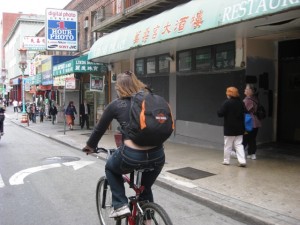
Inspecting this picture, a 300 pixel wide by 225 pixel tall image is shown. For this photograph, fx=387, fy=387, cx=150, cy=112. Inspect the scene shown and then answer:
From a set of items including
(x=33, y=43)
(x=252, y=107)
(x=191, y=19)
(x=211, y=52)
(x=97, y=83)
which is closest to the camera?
(x=191, y=19)

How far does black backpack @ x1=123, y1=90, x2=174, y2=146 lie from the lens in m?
3.57

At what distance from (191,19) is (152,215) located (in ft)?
20.7

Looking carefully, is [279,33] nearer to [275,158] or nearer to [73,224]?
[275,158]

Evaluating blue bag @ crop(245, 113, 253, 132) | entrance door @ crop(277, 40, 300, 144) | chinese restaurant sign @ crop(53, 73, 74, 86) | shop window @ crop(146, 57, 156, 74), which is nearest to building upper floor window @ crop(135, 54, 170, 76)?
shop window @ crop(146, 57, 156, 74)

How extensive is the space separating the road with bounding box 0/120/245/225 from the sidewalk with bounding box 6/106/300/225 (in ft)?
0.77

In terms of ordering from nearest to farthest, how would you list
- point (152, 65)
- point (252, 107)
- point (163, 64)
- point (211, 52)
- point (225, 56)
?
point (252, 107) < point (225, 56) < point (211, 52) < point (163, 64) < point (152, 65)

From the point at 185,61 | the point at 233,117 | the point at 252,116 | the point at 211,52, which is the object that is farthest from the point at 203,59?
the point at 233,117

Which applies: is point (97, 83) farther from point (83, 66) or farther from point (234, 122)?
point (234, 122)

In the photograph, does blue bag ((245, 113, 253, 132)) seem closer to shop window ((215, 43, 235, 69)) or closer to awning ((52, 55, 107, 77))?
shop window ((215, 43, 235, 69))

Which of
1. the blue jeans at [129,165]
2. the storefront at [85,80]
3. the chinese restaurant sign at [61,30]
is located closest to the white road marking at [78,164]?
the blue jeans at [129,165]

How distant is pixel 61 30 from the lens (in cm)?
2153

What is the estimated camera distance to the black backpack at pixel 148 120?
357 cm

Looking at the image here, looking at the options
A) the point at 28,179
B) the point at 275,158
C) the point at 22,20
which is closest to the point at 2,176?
the point at 28,179

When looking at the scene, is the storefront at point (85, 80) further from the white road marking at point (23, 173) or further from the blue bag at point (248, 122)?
the blue bag at point (248, 122)
